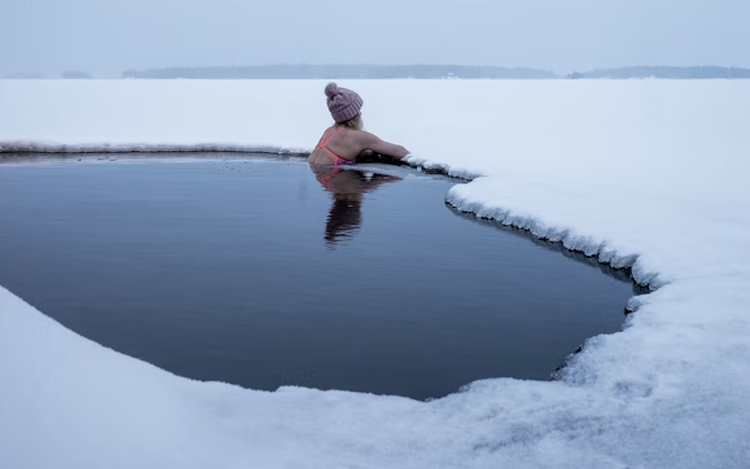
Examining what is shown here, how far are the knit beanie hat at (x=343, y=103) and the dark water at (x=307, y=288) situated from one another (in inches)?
134

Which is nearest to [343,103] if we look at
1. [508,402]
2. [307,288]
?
[307,288]

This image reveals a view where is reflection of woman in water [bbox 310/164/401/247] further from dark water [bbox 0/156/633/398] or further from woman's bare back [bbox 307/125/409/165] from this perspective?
woman's bare back [bbox 307/125/409/165]

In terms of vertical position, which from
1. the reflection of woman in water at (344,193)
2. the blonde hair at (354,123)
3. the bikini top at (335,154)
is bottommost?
the reflection of woman in water at (344,193)

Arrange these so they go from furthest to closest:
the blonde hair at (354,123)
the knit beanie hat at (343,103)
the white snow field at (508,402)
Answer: the blonde hair at (354,123) < the knit beanie hat at (343,103) < the white snow field at (508,402)

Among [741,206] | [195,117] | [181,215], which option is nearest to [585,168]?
[741,206]

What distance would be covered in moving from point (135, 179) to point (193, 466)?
10316 millimetres

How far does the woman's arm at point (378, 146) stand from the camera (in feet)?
47.1

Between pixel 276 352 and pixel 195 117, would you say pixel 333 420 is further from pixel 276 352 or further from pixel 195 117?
pixel 195 117

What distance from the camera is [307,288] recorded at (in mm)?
6348

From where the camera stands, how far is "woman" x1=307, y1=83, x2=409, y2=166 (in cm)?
1402

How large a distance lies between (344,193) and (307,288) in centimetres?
511

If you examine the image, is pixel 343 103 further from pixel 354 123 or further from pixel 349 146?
pixel 349 146

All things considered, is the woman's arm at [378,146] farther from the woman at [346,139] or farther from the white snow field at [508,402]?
the white snow field at [508,402]

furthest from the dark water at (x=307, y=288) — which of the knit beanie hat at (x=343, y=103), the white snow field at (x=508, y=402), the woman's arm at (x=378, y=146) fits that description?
the woman's arm at (x=378, y=146)
